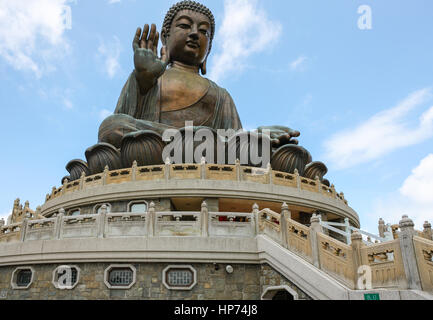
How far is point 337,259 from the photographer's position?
6.70 metres

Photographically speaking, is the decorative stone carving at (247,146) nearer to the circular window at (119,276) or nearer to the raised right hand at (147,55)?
the raised right hand at (147,55)

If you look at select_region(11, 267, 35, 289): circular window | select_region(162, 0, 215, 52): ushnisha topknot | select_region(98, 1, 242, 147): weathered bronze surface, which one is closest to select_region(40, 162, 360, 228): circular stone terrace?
select_region(98, 1, 242, 147): weathered bronze surface

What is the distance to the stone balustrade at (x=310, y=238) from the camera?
5.69 meters

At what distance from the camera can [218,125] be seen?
18875mm

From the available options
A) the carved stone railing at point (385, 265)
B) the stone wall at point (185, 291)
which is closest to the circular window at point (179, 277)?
the stone wall at point (185, 291)

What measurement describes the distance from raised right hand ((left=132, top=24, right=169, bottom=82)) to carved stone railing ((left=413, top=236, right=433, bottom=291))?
13591 mm

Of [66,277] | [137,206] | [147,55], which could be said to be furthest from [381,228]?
[147,55]

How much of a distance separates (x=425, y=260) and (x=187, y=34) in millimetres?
17224

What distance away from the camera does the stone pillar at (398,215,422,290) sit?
5.58 metres

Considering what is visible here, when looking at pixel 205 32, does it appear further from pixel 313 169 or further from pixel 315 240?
pixel 315 240

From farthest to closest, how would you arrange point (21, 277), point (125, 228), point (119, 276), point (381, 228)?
1. point (381, 228)
2. point (21, 277)
3. point (125, 228)
4. point (119, 276)

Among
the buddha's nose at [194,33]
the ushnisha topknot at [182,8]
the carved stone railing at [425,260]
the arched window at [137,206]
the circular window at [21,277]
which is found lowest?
the carved stone railing at [425,260]
